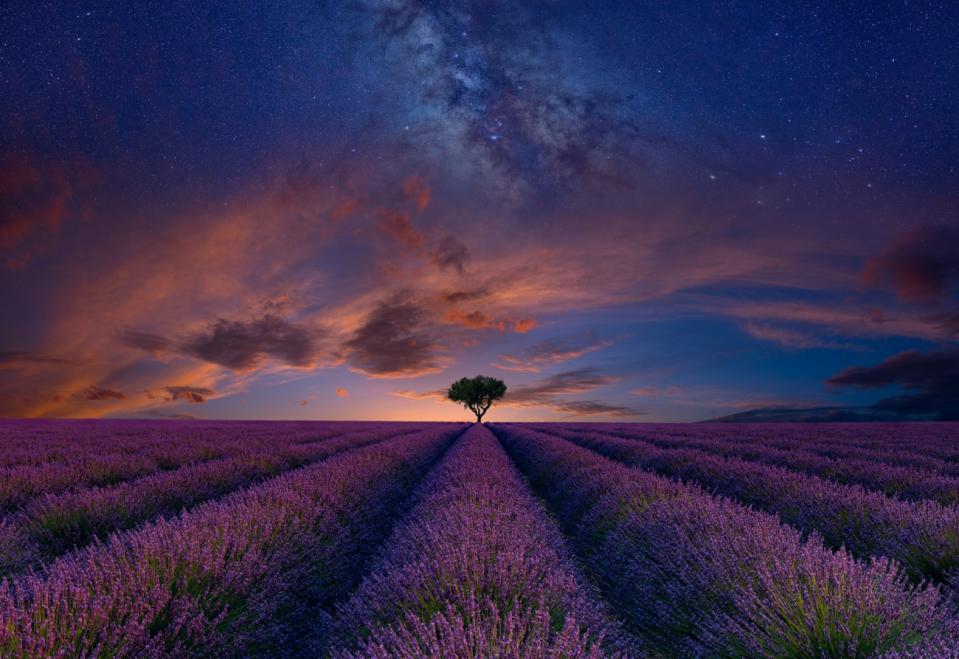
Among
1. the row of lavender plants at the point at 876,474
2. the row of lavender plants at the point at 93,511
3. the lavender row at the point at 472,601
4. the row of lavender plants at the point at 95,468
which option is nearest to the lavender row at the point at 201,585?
the row of lavender plants at the point at 93,511

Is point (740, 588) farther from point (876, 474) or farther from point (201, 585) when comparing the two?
point (876, 474)

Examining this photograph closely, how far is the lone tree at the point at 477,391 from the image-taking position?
60031 millimetres

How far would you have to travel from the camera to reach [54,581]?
266 cm

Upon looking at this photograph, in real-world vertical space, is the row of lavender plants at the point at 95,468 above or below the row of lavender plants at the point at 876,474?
above

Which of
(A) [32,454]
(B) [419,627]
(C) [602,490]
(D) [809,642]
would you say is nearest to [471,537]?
(B) [419,627]

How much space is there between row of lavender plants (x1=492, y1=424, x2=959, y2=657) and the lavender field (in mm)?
15

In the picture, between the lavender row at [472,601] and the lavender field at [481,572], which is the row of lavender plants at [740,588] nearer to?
the lavender field at [481,572]

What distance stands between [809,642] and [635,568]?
1.77 metres

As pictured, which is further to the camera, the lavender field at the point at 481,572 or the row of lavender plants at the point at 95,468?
the row of lavender plants at the point at 95,468

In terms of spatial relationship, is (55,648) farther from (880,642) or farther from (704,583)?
(880,642)

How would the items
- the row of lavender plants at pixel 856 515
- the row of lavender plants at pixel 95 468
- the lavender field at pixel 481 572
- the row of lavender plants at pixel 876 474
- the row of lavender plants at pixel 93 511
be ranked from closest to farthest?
1. the lavender field at pixel 481 572
2. the row of lavender plants at pixel 856 515
3. the row of lavender plants at pixel 93 511
4. the row of lavender plants at pixel 876 474
5. the row of lavender plants at pixel 95 468

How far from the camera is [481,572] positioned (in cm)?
275

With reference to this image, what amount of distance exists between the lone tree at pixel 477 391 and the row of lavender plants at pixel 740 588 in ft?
179

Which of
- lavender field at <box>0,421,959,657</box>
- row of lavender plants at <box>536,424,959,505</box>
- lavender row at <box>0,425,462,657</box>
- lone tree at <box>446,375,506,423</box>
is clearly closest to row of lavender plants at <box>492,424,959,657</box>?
lavender field at <box>0,421,959,657</box>
